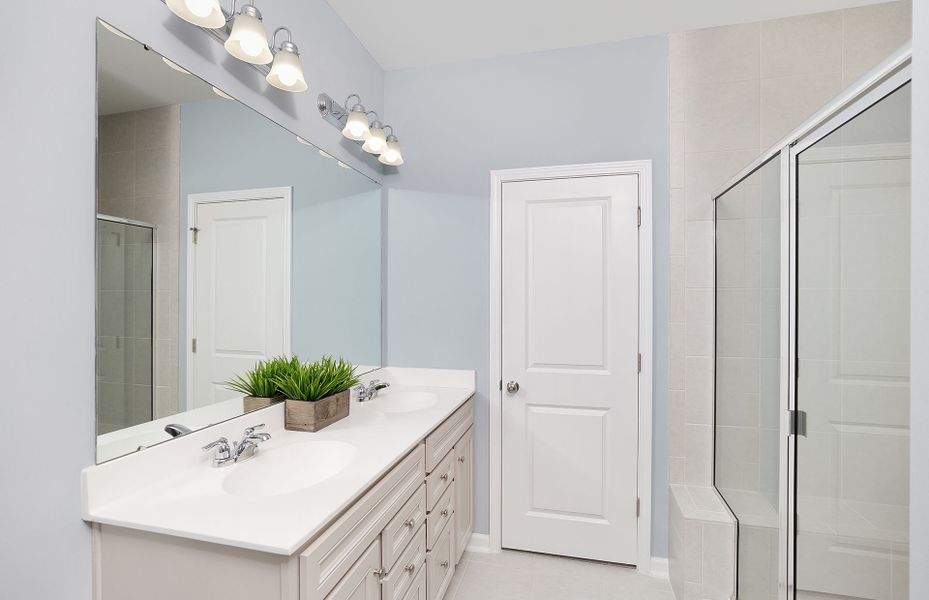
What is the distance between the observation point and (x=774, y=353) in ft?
4.86

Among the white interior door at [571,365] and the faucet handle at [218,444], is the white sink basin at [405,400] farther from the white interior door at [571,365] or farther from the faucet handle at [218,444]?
the faucet handle at [218,444]

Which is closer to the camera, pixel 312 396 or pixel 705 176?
pixel 312 396

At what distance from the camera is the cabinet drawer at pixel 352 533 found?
96cm

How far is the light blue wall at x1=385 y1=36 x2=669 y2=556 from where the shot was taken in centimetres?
220

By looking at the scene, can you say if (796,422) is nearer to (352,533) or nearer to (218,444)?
(352,533)

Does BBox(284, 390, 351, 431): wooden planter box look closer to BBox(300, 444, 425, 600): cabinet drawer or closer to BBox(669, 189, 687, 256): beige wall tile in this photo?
BBox(300, 444, 425, 600): cabinet drawer

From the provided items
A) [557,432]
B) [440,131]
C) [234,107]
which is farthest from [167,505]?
[440,131]

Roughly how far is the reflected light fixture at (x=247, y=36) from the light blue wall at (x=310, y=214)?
0.57 ft

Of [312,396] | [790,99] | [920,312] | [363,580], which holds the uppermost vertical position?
[790,99]

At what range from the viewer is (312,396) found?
5.44 feet

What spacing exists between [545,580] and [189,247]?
6.96 feet

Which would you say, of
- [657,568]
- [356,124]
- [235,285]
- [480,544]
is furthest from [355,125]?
[657,568]

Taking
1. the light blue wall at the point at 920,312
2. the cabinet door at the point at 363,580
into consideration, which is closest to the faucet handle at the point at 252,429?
the cabinet door at the point at 363,580

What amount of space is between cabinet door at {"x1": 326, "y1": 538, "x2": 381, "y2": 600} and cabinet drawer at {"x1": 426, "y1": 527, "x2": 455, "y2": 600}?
1.53 ft
